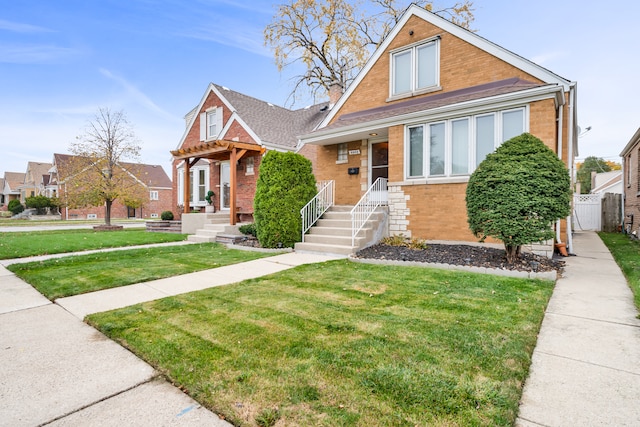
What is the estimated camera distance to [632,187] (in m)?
13.8

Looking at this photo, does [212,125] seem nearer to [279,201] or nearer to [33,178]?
[279,201]

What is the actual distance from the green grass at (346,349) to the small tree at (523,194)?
132 centimetres

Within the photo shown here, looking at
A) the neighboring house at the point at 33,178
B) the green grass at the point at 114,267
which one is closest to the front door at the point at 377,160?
the green grass at the point at 114,267

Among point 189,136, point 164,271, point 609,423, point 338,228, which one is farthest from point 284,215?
point 189,136

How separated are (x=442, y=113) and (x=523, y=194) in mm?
3536

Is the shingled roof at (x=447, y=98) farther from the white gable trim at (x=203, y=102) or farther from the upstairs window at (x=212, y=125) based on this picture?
the upstairs window at (x=212, y=125)

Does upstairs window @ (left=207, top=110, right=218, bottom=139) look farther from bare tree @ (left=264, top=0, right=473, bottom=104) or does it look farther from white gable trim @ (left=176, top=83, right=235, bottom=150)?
bare tree @ (left=264, top=0, right=473, bottom=104)

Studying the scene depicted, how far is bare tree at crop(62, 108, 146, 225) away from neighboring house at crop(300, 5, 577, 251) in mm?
11397

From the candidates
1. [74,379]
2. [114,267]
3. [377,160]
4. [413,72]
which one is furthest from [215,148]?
[74,379]

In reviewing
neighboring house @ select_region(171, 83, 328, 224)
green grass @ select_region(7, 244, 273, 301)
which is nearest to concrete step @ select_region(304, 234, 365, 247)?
green grass @ select_region(7, 244, 273, 301)

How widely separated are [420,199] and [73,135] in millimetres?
18570

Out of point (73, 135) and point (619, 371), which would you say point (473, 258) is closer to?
point (619, 371)

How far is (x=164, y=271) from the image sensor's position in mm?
6195

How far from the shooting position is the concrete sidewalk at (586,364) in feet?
6.44
